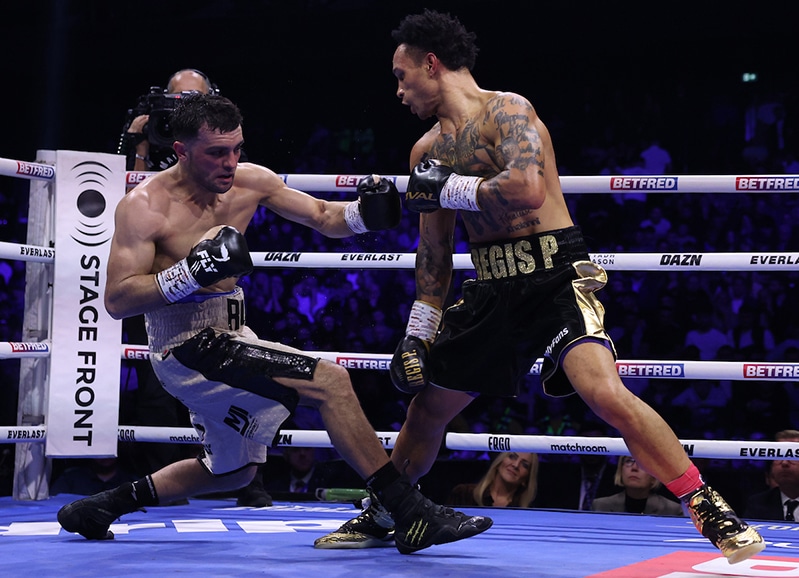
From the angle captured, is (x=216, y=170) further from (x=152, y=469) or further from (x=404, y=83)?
(x=152, y=469)

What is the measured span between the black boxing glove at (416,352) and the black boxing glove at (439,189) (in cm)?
33

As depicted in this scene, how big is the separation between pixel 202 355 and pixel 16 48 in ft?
23.1

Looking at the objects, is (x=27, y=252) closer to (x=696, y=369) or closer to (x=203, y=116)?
(x=203, y=116)

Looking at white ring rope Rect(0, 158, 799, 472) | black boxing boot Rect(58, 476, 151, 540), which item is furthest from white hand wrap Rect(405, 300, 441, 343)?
black boxing boot Rect(58, 476, 151, 540)

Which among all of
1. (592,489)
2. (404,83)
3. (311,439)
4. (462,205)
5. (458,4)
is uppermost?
(458,4)

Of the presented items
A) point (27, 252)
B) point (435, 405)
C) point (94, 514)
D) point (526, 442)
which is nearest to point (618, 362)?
point (526, 442)

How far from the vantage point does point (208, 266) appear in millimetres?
2434

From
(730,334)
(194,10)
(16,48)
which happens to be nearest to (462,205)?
(730,334)

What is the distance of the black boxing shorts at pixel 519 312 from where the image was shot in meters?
2.48

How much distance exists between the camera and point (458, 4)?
7.46 meters

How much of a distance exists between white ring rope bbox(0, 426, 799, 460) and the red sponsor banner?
63cm

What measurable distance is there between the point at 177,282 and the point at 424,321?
2.26ft

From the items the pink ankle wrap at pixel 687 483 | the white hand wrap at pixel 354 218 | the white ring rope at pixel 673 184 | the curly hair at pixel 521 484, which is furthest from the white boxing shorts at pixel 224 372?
the curly hair at pixel 521 484

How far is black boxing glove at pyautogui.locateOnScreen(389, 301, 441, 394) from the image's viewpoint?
2.63 metres
